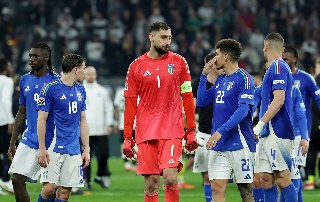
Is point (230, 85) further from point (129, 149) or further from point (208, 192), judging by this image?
point (208, 192)

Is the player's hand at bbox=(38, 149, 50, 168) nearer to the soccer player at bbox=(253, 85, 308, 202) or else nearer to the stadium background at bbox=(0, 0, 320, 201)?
the soccer player at bbox=(253, 85, 308, 202)

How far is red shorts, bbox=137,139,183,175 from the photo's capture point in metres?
10.9

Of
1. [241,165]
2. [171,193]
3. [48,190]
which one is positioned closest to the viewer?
[171,193]

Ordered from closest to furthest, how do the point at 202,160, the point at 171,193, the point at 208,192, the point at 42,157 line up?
1. the point at 171,193
2. the point at 42,157
3. the point at 208,192
4. the point at 202,160

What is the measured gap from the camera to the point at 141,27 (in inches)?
1262

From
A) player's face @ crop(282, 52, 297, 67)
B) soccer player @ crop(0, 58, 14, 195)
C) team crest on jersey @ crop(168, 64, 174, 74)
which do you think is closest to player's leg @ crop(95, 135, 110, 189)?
soccer player @ crop(0, 58, 14, 195)

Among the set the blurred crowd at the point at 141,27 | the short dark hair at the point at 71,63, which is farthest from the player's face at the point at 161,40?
the blurred crowd at the point at 141,27

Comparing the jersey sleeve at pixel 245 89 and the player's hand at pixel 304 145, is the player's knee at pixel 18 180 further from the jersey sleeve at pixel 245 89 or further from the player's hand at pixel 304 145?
the player's hand at pixel 304 145

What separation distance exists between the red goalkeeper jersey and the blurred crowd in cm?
1799

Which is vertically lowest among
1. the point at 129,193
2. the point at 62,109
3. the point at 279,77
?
the point at 129,193

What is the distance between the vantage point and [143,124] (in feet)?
36.4

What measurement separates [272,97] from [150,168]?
175 cm

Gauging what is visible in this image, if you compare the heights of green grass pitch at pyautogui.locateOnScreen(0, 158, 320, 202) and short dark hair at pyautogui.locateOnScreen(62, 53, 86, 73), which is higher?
short dark hair at pyautogui.locateOnScreen(62, 53, 86, 73)

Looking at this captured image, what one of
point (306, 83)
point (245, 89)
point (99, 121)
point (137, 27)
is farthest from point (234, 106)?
point (137, 27)
